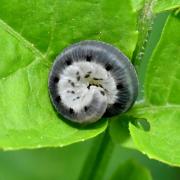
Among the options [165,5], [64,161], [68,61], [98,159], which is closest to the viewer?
[165,5]

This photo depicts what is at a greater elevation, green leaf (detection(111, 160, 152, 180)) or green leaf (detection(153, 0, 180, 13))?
green leaf (detection(153, 0, 180, 13))

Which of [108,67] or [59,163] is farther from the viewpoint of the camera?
[59,163]

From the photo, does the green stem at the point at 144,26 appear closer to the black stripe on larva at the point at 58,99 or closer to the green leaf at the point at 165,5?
the green leaf at the point at 165,5

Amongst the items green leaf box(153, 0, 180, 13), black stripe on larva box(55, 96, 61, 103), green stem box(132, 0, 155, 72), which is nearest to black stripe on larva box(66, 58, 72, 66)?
black stripe on larva box(55, 96, 61, 103)

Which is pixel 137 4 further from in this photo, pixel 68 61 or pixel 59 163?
pixel 59 163

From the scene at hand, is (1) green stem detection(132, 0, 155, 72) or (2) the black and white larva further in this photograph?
(2) the black and white larva

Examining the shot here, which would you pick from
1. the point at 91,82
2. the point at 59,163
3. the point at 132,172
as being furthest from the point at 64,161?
the point at 91,82

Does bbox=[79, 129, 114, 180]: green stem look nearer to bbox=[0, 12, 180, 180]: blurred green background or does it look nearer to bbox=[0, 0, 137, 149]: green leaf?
bbox=[0, 0, 137, 149]: green leaf
